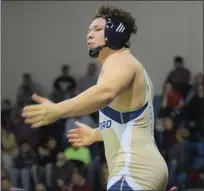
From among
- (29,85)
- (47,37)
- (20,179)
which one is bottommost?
(20,179)

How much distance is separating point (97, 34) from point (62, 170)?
21.3 feet

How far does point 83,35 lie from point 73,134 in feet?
30.7

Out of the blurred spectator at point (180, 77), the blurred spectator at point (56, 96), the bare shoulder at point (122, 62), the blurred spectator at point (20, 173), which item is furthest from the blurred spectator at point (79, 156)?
the bare shoulder at point (122, 62)

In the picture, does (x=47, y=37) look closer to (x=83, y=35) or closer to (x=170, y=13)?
(x=83, y=35)

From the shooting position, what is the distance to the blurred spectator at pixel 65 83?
12.3 m

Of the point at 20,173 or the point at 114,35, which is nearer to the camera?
the point at 114,35

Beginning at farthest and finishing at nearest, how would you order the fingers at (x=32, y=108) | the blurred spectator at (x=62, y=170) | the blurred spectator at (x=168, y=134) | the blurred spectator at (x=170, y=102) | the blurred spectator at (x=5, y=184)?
the blurred spectator at (x=170, y=102), the blurred spectator at (x=168, y=134), the blurred spectator at (x=62, y=170), the blurred spectator at (x=5, y=184), the fingers at (x=32, y=108)

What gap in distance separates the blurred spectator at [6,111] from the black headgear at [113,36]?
27.3ft

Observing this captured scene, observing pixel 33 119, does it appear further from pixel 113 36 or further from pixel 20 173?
pixel 20 173

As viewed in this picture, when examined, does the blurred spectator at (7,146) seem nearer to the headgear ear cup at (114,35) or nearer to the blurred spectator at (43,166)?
the blurred spectator at (43,166)

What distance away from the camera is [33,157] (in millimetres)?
10711

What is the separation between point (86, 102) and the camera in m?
3.10

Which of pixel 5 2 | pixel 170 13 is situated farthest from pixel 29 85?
pixel 170 13

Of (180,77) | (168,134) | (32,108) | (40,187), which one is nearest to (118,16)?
(32,108)
